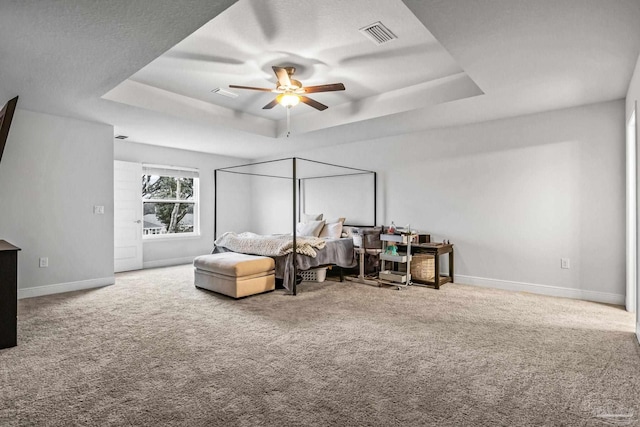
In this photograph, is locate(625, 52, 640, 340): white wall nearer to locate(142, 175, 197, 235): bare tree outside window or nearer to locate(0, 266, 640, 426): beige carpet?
locate(0, 266, 640, 426): beige carpet

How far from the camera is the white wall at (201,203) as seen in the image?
6.50m

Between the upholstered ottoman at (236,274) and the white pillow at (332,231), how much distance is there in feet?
4.69

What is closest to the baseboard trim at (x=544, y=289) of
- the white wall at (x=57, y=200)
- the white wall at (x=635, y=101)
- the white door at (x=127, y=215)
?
the white wall at (x=635, y=101)

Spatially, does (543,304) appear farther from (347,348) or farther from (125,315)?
(125,315)

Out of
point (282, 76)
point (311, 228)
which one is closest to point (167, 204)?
point (311, 228)

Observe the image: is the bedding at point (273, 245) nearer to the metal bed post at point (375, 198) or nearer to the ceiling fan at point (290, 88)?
the metal bed post at point (375, 198)

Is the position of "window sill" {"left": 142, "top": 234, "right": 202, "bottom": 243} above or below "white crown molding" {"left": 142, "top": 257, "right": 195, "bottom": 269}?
above

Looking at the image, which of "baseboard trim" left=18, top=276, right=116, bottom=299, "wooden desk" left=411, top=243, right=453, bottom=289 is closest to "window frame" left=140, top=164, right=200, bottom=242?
"baseboard trim" left=18, top=276, right=116, bottom=299

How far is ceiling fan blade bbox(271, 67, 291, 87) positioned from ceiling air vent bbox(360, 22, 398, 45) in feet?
2.80

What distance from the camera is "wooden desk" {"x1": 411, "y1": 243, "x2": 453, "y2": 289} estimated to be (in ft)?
15.4

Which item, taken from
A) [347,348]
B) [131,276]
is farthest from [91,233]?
[347,348]

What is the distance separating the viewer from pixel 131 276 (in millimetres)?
5715

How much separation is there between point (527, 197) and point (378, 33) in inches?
122

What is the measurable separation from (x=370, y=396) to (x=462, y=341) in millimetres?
1204
